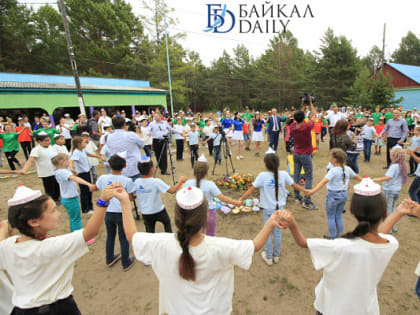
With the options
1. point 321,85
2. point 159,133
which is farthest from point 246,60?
point 159,133

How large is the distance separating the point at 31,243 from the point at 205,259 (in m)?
1.17

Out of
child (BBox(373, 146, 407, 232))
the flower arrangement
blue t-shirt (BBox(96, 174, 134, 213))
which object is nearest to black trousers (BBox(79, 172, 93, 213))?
blue t-shirt (BBox(96, 174, 134, 213))

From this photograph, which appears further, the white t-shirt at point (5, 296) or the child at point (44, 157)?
the child at point (44, 157)

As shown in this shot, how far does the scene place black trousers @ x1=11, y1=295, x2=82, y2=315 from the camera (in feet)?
4.92

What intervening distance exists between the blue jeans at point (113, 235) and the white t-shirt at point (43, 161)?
3.01 m

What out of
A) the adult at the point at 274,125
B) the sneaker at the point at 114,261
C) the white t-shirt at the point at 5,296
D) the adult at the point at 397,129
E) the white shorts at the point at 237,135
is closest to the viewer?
the white t-shirt at the point at 5,296

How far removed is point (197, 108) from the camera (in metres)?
49.5

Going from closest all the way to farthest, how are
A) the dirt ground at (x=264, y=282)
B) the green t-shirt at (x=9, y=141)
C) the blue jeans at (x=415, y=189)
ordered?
the dirt ground at (x=264, y=282)
the blue jeans at (x=415, y=189)
the green t-shirt at (x=9, y=141)

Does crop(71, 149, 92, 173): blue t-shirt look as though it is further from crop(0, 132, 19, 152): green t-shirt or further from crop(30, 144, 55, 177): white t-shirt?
crop(0, 132, 19, 152): green t-shirt

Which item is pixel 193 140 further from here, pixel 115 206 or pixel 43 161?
pixel 115 206

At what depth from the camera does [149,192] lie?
3100 millimetres

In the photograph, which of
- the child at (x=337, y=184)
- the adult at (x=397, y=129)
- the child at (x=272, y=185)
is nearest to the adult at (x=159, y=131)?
the child at (x=272, y=185)

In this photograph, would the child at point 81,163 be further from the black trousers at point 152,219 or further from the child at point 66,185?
the black trousers at point 152,219

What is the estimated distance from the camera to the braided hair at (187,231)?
4.35ft
